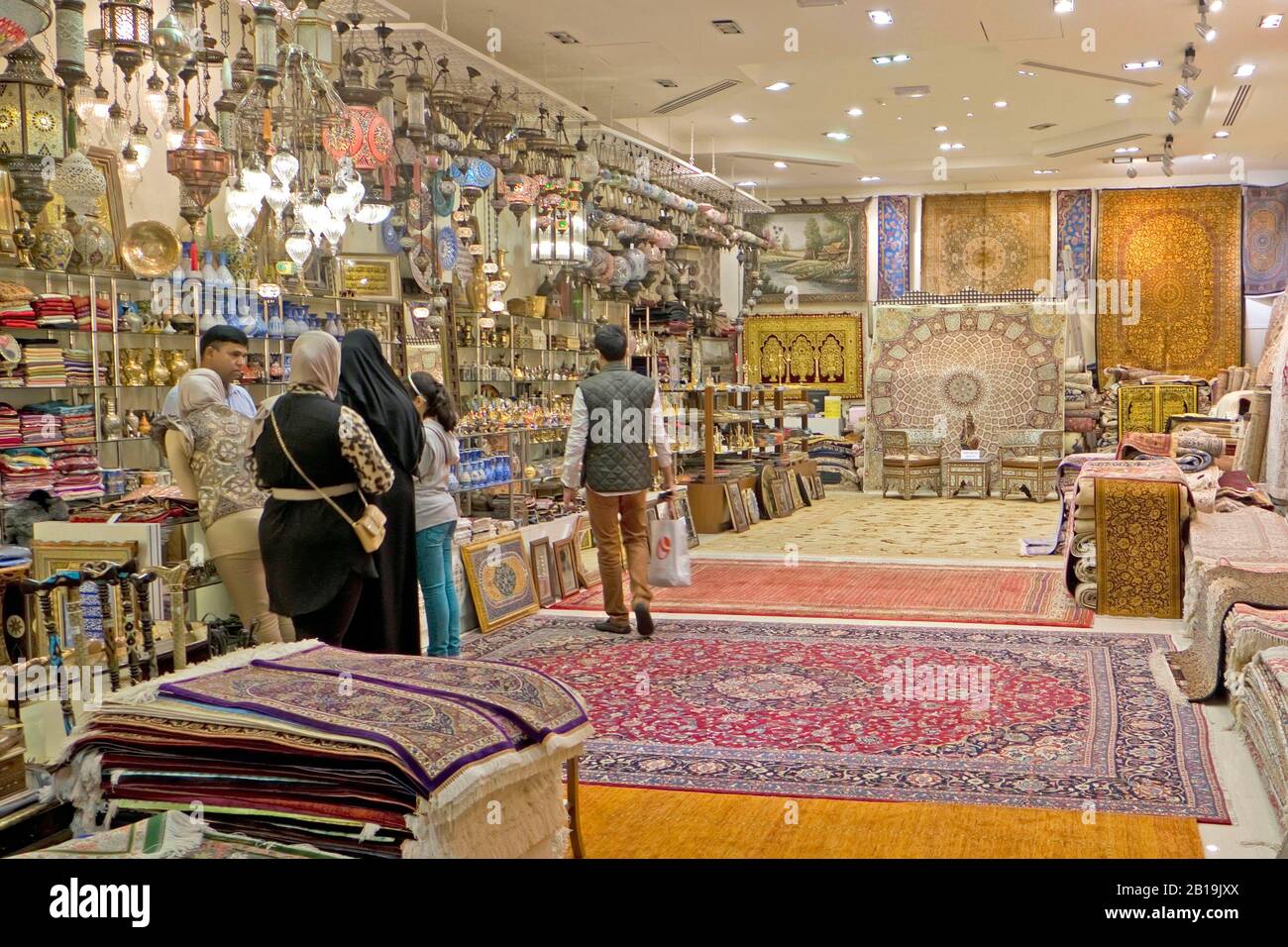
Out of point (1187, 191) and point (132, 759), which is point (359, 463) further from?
point (1187, 191)

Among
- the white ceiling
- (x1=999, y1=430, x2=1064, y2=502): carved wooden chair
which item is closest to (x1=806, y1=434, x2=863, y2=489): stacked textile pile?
(x1=999, y1=430, x2=1064, y2=502): carved wooden chair

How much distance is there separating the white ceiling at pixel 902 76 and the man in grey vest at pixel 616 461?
2.11 m

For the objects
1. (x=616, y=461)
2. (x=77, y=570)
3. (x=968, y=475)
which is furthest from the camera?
(x=968, y=475)

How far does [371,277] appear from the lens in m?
7.87

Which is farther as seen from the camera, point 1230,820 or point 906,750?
point 906,750

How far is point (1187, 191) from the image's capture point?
16.3 metres

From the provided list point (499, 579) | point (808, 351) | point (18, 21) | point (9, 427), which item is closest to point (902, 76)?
point (499, 579)

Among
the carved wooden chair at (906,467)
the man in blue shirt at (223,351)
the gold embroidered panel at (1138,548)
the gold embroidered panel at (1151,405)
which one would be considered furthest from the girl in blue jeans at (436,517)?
the gold embroidered panel at (1151,405)

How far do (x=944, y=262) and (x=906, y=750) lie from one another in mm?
14011

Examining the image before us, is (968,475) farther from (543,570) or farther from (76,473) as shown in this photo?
(76,473)

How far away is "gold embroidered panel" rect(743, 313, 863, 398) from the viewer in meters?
17.6

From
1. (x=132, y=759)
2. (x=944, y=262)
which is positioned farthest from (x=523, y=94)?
(x=944, y=262)

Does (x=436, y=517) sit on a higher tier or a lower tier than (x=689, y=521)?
higher

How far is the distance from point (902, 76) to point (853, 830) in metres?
8.69
